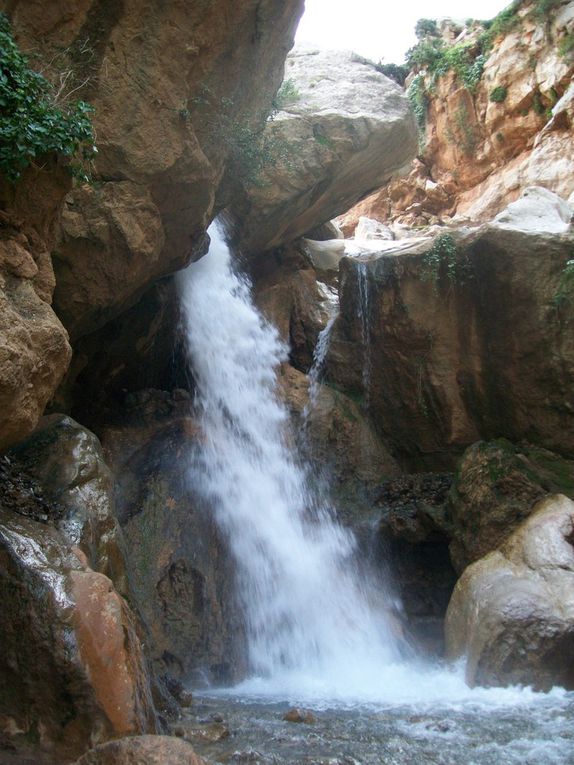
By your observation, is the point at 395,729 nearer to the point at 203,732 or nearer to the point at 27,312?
the point at 203,732

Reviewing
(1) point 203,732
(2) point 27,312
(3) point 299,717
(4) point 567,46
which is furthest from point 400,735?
(4) point 567,46

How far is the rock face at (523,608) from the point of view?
21.4ft

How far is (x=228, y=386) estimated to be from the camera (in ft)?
39.0

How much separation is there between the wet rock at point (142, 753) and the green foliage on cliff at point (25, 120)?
13.0 ft

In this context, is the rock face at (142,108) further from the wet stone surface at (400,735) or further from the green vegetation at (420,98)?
the green vegetation at (420,98)

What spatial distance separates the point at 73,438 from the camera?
686cm

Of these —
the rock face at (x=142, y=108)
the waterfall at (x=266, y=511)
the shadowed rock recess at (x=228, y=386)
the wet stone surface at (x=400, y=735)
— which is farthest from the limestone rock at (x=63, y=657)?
the waterfall at (x=266, y=511)

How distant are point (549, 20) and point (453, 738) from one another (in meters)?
21.5

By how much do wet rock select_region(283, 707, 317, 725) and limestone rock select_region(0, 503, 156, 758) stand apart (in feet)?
4.73

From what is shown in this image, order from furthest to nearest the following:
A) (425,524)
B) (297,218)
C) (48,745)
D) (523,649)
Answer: (297,218) < (425,524) < (523,649) < (48,745)

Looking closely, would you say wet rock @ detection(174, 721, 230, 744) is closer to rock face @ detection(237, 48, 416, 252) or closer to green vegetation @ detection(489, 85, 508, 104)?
rock face @ detection(237, 48, 416, 252)

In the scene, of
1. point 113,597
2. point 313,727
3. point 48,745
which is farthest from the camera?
point 313,727

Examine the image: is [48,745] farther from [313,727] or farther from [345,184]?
[345,184]

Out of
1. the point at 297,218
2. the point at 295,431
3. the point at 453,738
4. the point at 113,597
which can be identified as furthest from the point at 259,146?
the point at 453,738
